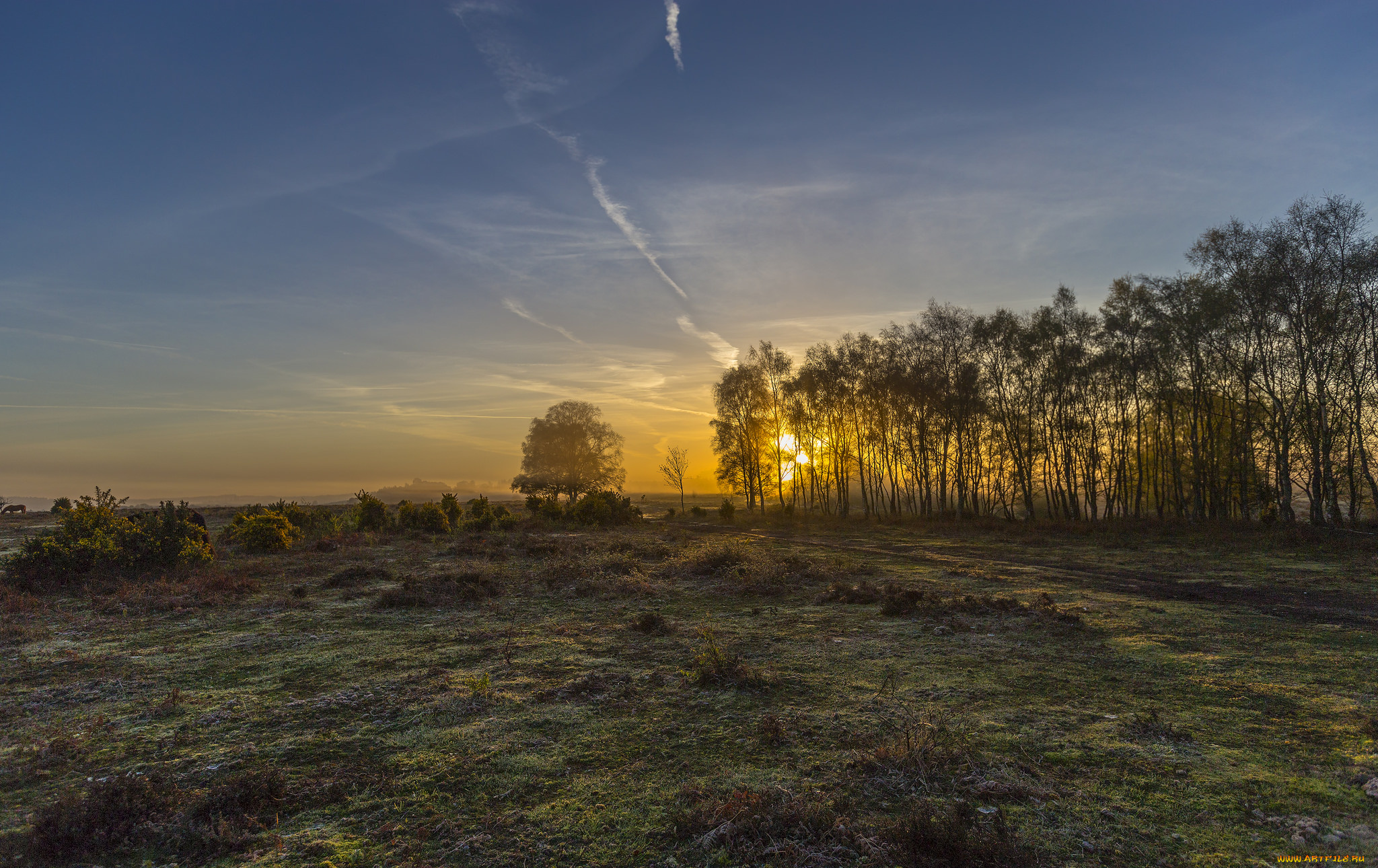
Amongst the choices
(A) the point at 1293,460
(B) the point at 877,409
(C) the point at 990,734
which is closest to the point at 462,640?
(C) the point at 990,734

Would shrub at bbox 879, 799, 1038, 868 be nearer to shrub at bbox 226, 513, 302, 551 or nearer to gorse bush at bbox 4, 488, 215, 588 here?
gorse bush at bbox 4, 488, 215, 588

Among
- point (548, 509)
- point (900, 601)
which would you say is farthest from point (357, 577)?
point (548, 509)

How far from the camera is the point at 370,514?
32.7 metres

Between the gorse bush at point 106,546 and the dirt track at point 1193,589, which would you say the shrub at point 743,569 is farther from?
the gorse bush at point 106,546

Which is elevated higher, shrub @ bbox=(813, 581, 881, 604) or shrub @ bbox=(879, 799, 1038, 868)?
shrub @ bbox=(879, 799, 1038, 868)

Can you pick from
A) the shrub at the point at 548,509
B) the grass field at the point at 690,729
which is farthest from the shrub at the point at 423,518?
the grass field at the point at 690,729

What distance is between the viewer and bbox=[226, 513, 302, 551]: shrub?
22.2 meters

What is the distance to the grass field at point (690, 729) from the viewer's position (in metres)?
3.73

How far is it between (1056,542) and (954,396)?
17271 millimetres

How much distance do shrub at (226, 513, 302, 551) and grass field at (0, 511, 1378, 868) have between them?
10.1 meters

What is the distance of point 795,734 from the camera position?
5.35m

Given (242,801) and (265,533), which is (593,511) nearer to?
(265,533)

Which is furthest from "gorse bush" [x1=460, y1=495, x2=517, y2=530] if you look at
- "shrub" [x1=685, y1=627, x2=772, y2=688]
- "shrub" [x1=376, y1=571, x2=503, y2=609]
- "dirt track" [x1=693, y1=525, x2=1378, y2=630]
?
"shrub" [x1=685, y1=627, x2=772, y2=688]

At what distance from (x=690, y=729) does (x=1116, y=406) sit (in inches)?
1722
